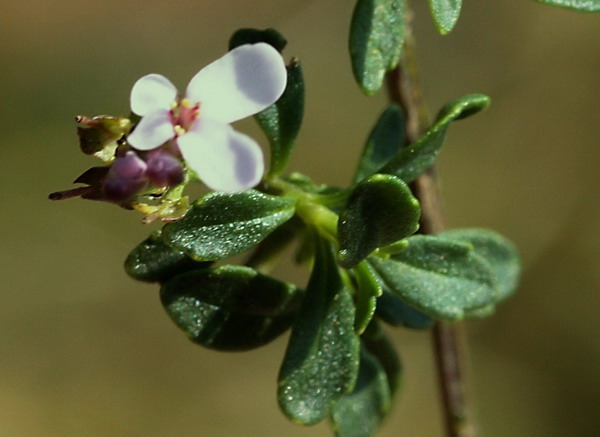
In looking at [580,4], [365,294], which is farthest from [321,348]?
[580,4]

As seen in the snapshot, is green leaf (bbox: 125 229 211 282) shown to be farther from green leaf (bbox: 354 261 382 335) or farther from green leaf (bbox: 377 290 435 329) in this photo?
green leaf (bbox: 377 290 435 329)

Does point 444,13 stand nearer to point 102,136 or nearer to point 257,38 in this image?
point 257,38

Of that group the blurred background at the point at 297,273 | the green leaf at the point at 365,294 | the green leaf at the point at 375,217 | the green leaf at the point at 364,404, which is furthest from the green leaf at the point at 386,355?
the blurred background at the point at 297,273

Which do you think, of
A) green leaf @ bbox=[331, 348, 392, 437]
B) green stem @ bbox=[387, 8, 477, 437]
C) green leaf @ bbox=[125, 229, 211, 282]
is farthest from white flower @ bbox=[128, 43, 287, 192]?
green leaf @ bbox=[331, 348, 392, 437]

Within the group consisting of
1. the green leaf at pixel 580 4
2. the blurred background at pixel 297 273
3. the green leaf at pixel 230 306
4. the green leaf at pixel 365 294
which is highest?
the green leaf at pixel 580 4

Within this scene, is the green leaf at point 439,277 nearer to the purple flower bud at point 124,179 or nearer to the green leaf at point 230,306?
the green leaf at point 230,306

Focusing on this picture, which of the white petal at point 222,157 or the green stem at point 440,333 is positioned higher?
the white petal at point 222,157

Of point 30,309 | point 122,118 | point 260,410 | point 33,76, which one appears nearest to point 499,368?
point 260,410
